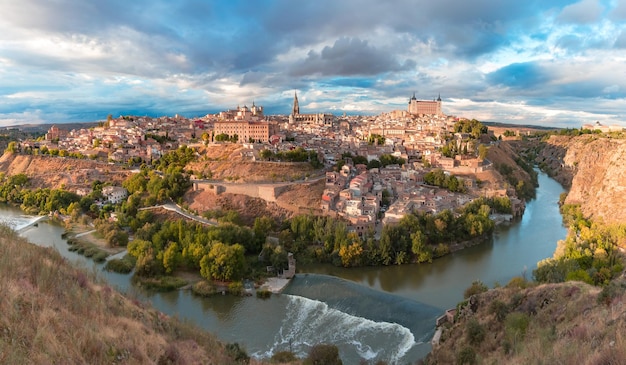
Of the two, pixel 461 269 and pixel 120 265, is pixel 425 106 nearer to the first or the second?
pixel 461 269

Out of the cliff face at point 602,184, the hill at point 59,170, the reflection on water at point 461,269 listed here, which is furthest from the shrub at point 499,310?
the hill at point 59,170

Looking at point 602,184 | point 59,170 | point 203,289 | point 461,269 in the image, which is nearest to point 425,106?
point 602,184

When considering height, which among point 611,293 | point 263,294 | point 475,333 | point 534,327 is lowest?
point 263,294

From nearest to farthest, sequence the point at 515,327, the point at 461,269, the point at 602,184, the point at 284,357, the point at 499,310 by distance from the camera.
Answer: the point at 515,327 → the point at 499,310 → the point at 284,357 → the point at 461,269 → the point at 602,184

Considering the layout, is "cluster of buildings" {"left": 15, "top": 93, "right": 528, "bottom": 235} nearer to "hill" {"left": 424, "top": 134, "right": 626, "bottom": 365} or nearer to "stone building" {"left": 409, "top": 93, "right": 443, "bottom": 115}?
"hill" {"left": 424, "top": 134, "right": 626, "bottom": 365}

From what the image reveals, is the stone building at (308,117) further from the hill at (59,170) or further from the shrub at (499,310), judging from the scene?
the shrub at (499,310)

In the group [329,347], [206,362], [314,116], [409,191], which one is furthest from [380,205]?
[314,116]
